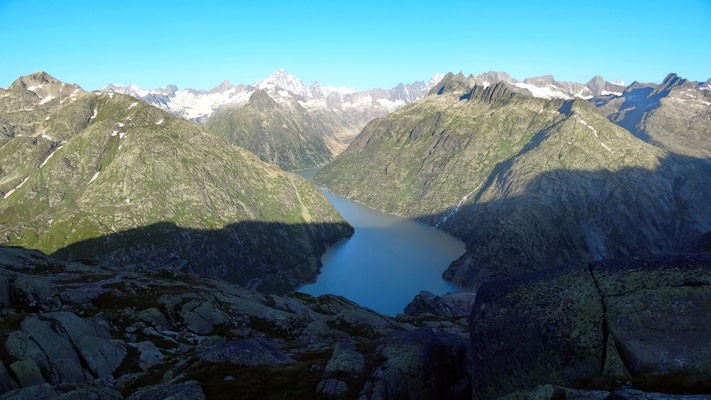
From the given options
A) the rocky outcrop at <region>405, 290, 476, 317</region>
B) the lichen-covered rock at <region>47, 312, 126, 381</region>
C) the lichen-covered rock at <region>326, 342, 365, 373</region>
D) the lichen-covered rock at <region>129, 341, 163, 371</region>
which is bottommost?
the rocky outcrop at <region>405, 290, 476, 317</region>

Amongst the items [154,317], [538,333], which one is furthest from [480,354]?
[154,317]

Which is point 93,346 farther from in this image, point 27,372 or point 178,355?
point 178,355

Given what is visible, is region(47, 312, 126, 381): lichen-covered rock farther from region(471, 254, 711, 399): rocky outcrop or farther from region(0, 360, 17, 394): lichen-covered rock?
region(471, 254, 711, 399): rocky outcrop

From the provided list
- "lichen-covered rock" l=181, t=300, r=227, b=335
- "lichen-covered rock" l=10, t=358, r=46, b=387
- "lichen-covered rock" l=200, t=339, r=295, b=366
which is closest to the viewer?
"lichen-covered rock" l=10, t=358, r=46, b=387

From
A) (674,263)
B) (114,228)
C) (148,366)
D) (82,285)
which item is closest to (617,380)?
(674,263)

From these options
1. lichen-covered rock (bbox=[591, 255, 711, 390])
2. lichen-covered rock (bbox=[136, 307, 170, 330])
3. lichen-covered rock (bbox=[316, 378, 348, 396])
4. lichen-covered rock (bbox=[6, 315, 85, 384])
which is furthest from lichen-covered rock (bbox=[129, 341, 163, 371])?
lichen-covered rock (bbox=[591, 255, 711, 390])

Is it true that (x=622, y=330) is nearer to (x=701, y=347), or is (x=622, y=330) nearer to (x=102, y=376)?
(x=701, y=347)

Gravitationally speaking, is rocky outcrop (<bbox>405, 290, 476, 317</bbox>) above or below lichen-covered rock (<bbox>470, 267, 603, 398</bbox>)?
below
